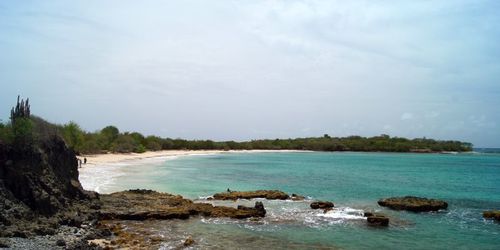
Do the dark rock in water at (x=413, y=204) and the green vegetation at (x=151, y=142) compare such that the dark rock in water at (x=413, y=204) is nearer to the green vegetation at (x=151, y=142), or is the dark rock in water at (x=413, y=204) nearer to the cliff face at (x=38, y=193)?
the cliff face at (x=38, y=193)

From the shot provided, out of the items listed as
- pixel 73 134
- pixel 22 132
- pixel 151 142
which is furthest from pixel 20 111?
pixel 151 142

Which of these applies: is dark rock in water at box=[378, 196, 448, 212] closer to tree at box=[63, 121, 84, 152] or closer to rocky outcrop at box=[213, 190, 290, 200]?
rocky outcrop at box=[213, 190, 290, 200]

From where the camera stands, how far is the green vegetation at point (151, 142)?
2627 cm

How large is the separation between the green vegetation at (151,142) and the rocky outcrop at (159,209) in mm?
6317

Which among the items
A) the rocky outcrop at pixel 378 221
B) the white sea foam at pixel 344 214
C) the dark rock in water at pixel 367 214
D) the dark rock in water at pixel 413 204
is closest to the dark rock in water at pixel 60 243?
the white sea foam at pixel 344 214

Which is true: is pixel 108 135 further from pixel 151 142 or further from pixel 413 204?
pixel 413 204

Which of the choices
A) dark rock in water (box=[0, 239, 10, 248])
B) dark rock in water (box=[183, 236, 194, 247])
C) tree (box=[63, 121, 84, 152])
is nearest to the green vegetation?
tree (box=[63, 121, 84, 152])

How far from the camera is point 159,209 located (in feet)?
97.2

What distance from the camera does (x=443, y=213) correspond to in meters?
33.3

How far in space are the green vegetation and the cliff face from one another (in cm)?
98

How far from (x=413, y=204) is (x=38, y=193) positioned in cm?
2616

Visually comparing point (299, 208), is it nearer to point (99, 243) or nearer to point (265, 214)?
point (265, 214)

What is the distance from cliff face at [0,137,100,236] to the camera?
21906 millimetres

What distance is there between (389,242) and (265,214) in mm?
9489
